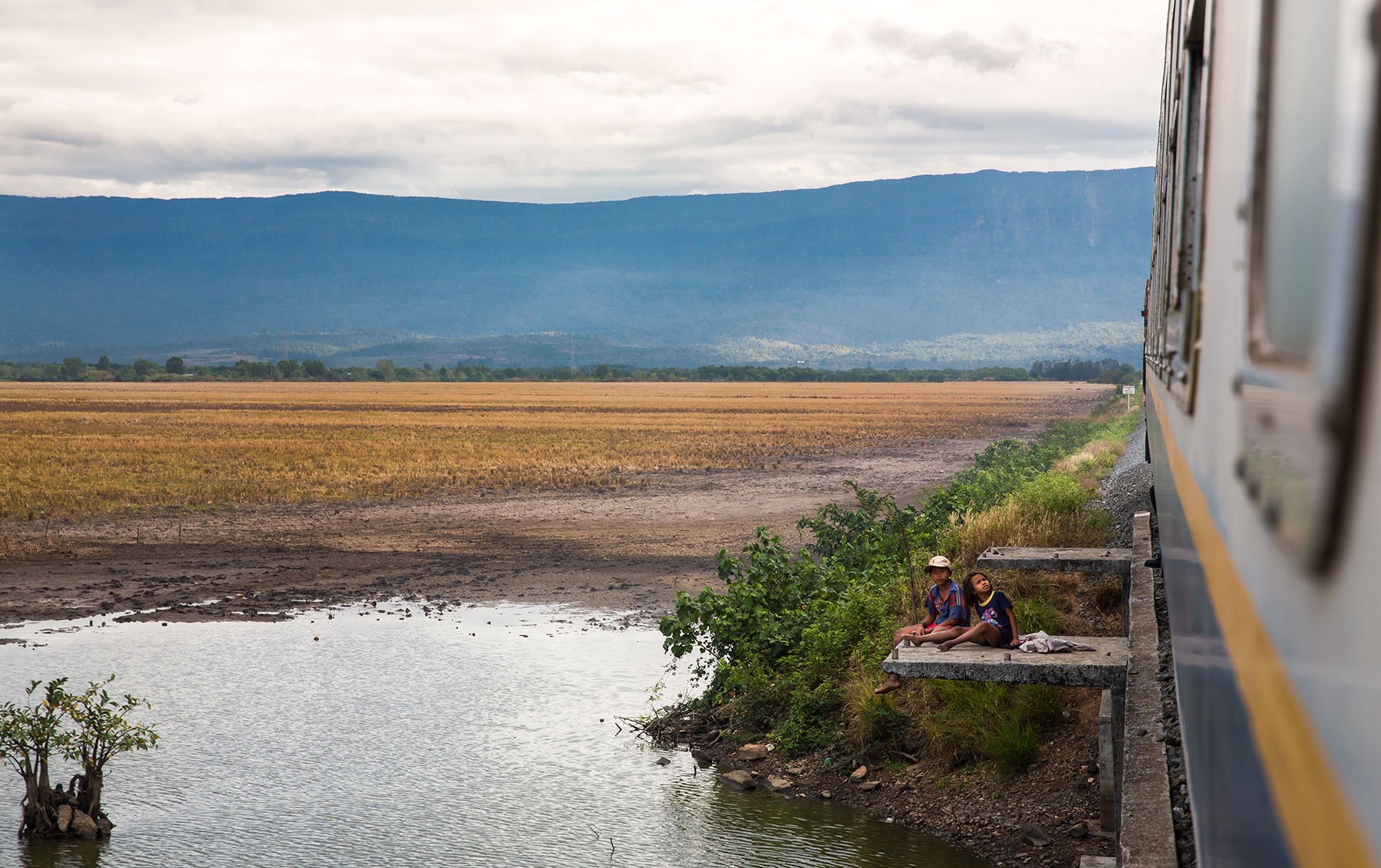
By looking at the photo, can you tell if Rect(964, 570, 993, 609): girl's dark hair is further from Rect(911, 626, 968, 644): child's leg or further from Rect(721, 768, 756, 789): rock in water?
Rect(721, 768, 756, 789): rock in water

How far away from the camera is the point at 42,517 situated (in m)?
24.3

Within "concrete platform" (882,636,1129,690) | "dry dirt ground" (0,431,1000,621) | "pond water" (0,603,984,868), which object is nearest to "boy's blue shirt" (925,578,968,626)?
"concrete platform" (882,636,1129,690)

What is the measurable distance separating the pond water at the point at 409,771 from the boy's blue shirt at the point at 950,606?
5.42 feet

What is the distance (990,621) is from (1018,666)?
3.11 ft

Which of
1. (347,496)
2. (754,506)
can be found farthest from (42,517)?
(754,506)

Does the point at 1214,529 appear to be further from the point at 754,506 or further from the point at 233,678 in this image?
the point at 754,506

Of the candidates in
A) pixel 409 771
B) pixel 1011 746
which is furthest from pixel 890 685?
pixel 409 771

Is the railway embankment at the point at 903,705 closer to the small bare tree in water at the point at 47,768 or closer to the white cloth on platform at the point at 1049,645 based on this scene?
the white cloth on platform at the point at 1049,645

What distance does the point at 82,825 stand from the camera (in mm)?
8711

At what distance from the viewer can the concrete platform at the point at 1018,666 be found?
720 centimetres

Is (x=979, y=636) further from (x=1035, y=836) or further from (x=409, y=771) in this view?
(x=409, y=771)

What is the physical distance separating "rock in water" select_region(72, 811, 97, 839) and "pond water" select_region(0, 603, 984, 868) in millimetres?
111

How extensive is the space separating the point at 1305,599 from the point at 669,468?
1429 inches

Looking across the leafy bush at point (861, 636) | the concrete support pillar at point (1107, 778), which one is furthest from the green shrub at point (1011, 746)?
the concrete support pillar at point (1107, 778)
